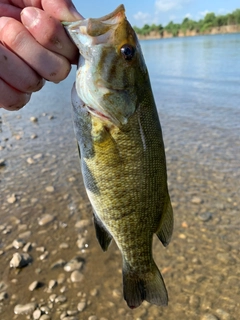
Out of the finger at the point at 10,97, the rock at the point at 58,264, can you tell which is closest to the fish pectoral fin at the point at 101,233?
the finger at the point at 10,97

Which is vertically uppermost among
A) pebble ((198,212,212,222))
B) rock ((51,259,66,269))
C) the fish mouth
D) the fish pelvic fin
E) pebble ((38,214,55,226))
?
the fish mouth

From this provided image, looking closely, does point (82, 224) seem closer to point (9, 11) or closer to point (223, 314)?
point (223, 314)

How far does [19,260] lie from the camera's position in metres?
3.93

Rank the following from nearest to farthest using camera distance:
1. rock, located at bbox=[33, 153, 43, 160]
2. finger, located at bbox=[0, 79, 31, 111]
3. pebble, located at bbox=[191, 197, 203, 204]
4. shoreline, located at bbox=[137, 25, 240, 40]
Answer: finger, located at bbox=[0, 79, 31, 111], pebble, located at bbox=[191, 197, 203, 204], rock, located at bbox=[33, 153, 43, 160], shoreline, located at bbox=[137, 25, 240, 40]

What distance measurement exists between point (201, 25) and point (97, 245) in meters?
82.6

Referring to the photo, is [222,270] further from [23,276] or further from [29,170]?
[29,170]

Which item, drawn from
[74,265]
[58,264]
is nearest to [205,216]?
[74,265]

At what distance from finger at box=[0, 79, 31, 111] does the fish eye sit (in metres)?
0.61

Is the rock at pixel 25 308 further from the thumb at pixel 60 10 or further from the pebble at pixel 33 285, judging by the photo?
the thumb at pixel 60 10

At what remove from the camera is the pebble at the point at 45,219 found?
474cm

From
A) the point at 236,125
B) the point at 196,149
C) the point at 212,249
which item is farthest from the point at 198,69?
the point at 212,249

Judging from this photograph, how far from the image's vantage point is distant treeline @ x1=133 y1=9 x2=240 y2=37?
67125 mm

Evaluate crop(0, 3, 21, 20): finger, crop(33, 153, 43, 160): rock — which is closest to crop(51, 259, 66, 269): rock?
crop(0, 3, 21, 20): finger

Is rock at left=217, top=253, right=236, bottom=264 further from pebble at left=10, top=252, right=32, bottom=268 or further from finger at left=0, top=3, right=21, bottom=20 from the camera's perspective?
finger at left=0, top=3, right=21, bottom=20
